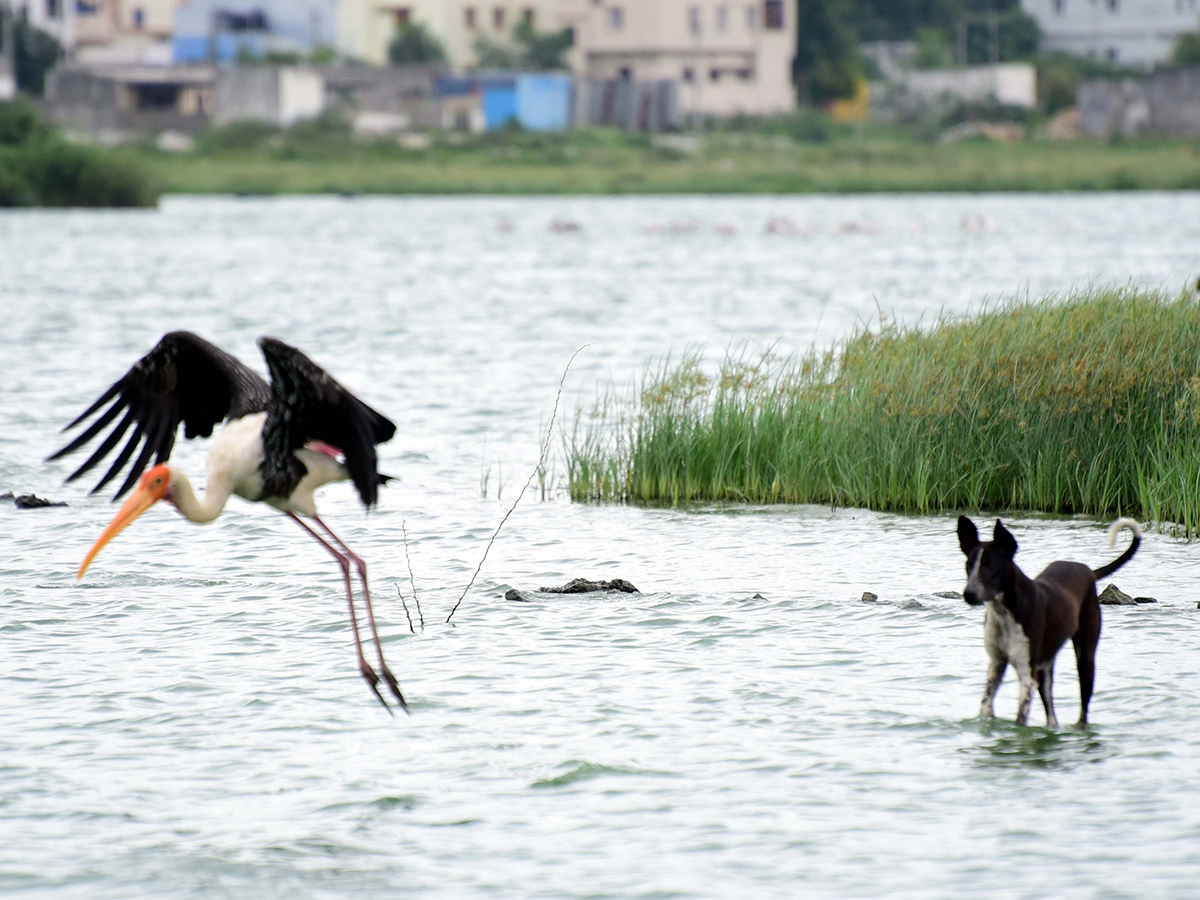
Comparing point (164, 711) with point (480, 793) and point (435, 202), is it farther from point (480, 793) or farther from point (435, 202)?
point (435, 202)

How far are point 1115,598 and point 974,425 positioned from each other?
116 inches

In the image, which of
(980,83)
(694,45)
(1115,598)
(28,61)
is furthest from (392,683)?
(28,61)

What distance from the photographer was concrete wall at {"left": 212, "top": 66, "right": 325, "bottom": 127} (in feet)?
316

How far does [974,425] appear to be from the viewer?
47.5ft

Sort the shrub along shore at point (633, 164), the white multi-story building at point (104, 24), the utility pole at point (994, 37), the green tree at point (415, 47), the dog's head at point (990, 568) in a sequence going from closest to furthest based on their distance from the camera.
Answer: the dog's head at point (990, 568)
the shrub along shore at point (633, 164)
the green tree at point (415, 47)
the white multi-story building at point (104, 24)
the utility pole at point (994, 37)

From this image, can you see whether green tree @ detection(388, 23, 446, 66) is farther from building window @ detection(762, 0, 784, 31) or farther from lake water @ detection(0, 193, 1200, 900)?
lake water @ detection(0, 193, 1200, 900)

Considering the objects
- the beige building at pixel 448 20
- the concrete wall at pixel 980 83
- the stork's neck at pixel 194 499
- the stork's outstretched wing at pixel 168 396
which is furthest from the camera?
the beige building at pixel 448 20

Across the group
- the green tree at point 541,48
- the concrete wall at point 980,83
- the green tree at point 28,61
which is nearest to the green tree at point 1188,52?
the concrete wall at point 980,83

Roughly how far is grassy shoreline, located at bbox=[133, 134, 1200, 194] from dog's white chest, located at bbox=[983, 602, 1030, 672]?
235ft

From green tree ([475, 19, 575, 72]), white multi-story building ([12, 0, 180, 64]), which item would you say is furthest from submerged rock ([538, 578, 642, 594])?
white multi-story building ([12, 0, 180, 64])

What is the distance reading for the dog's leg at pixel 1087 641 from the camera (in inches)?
350

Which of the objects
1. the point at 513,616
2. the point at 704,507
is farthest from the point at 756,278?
the point at 513,616

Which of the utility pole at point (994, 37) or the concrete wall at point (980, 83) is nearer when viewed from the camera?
the concrete wall at point (980, 83)

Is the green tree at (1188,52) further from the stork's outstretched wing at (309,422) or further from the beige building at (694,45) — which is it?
the stork's outstretched wing at (309,422)
